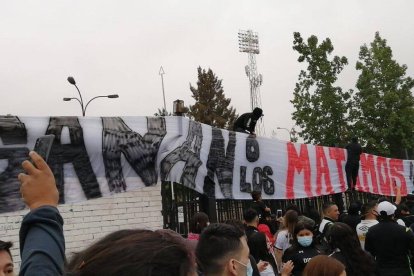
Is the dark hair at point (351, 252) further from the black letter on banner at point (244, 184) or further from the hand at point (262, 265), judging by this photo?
the black letter on banner at point (244, 184)

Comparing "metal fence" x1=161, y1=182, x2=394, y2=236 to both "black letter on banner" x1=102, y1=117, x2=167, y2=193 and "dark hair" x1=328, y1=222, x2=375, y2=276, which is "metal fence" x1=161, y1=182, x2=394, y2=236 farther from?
"dark hair" x1=328, y1=222, x2=375, y2=276

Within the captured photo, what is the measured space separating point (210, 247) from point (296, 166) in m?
6.73

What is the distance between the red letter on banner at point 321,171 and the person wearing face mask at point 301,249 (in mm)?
5799

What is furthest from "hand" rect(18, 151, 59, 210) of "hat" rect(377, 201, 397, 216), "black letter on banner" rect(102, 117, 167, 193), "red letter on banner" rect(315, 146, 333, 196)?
"red letter on banner" rect(315, 146, 333, 196)

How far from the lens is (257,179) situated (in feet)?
26.1

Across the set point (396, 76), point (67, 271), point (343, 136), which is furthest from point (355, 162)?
point (396, 76)

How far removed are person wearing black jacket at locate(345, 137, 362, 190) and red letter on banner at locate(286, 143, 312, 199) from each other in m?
2.27

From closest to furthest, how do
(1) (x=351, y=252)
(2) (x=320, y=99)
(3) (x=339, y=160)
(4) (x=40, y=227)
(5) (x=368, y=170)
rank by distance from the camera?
(4) (x=40, y=227) < (1) (x=351, y=252) < (3) (x=339, y=160) < (5) (x=368, y=170) < (2) (x=320, y=99)

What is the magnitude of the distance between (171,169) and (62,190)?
147 centimetres

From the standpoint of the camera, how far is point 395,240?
5.28m

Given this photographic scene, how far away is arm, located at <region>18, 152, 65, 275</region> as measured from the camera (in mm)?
1319

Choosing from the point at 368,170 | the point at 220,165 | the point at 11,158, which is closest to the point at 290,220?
the point at 220,165

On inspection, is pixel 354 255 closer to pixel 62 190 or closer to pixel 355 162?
pixel 62 190

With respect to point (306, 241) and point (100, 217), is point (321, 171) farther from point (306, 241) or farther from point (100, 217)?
Answer: point (306, 241)
